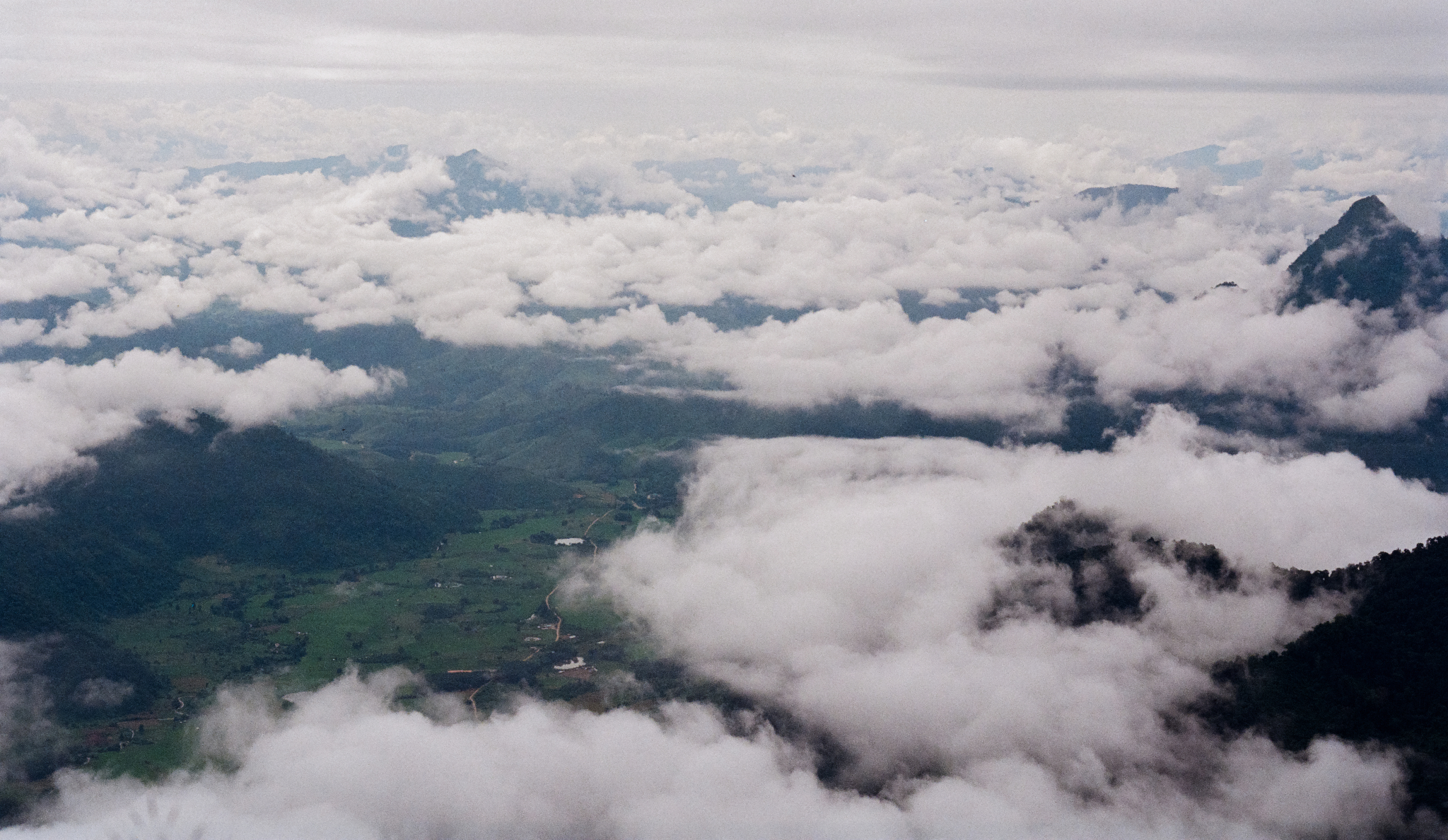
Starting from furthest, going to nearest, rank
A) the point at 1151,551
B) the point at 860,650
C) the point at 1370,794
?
1. the point at 860,650
2. the point at 1151,551
3. the point at 1370,794

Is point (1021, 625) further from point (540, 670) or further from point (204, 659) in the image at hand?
point (204, 659)

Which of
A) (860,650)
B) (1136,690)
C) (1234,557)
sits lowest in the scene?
(860,650)

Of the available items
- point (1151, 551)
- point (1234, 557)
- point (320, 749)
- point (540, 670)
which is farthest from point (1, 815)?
point (1234, 557)

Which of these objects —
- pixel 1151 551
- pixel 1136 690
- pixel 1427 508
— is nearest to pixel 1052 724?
pixel 1136 690

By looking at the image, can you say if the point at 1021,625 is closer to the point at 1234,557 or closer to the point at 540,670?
the point at 1234,557

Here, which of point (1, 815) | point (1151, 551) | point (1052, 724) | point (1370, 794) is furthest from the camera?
point (1151, 551)

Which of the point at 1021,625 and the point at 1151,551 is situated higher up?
the point at 1151,551

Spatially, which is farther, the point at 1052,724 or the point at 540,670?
the point at 540,670
